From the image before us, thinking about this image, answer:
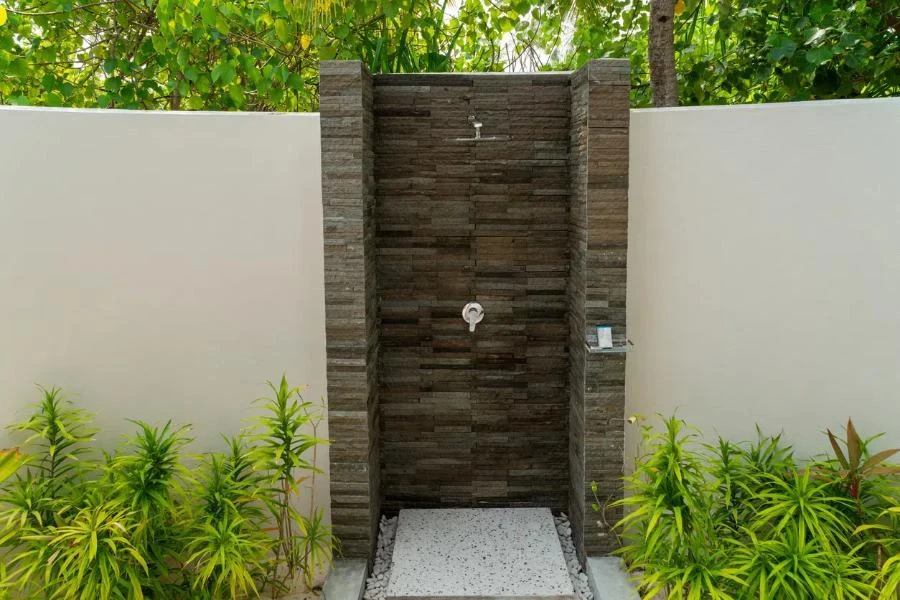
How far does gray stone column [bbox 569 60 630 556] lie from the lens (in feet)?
9.39

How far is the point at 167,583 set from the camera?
2.74 meters

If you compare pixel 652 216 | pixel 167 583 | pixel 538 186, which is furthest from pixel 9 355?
pixel 652 216

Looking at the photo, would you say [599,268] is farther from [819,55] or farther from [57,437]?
[57,437]

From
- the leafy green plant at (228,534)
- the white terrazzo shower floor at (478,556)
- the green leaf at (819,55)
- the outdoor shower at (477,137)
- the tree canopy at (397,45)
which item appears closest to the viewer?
the leafy green plant at (228,534)

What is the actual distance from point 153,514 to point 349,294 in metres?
1.21

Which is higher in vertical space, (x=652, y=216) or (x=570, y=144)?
(x=570, y=144)

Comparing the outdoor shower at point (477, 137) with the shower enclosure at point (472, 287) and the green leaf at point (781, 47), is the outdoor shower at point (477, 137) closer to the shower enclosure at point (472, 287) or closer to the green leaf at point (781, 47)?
the shower enclosure at point (472, 287)

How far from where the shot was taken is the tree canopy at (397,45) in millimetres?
3887

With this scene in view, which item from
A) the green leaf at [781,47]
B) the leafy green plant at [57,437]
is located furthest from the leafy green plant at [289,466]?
the green leaf at [781,47]

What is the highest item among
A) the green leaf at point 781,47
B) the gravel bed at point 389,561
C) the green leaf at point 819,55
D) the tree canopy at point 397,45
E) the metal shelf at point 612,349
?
the tree canopy at point 397,45

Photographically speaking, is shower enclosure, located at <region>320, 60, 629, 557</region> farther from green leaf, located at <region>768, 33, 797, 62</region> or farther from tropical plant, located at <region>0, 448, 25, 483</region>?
green leaf, located at <region>768, 33, 797, 62</region>

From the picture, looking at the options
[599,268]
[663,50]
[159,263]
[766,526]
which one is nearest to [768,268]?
[599,268]

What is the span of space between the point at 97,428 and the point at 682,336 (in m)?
2.81

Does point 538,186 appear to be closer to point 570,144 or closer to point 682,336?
point 570,144
